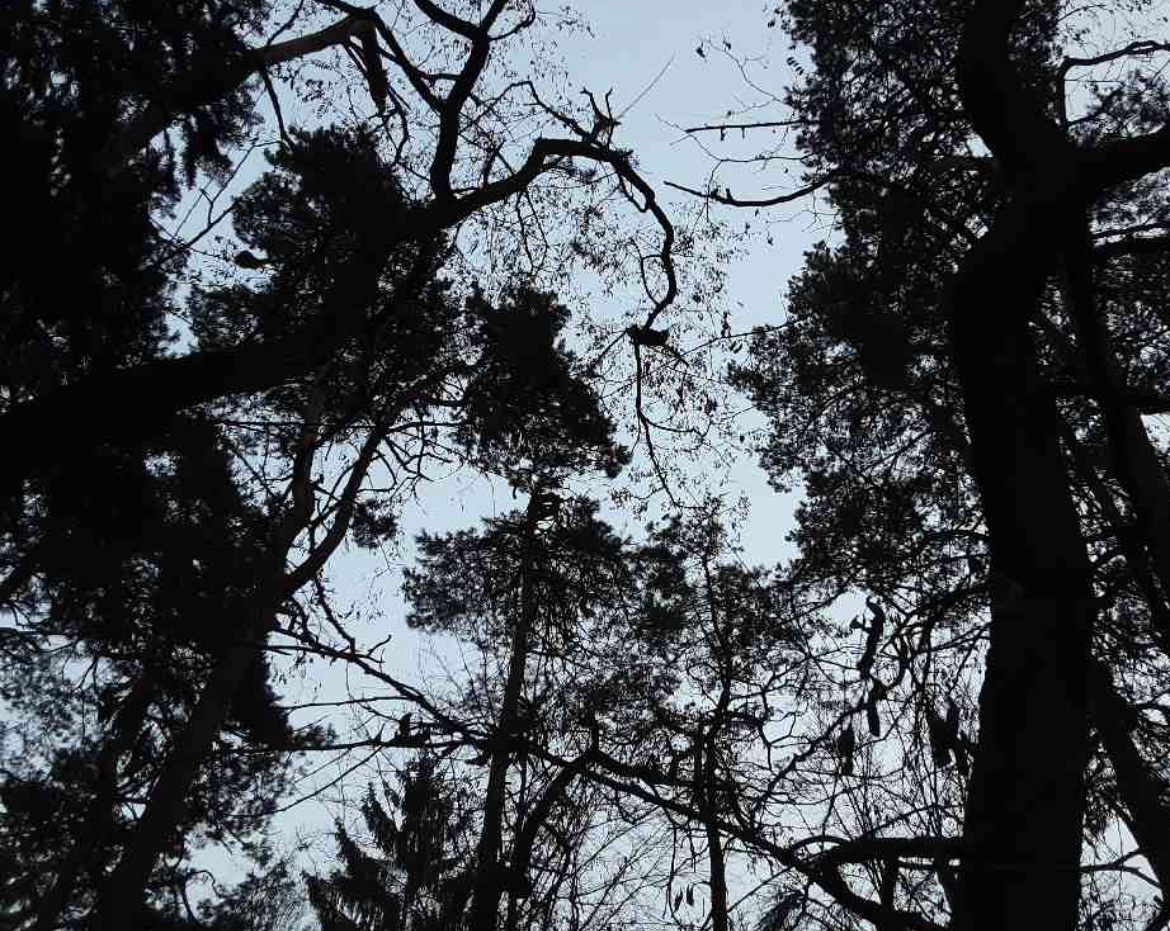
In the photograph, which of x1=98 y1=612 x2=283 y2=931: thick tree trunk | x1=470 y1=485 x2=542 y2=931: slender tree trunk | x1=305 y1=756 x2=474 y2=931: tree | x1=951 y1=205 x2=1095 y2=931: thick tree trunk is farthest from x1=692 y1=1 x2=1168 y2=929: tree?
x1=98 y1=612 x2=283 y2=931: thick tree trunk

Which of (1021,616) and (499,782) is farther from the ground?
(499,782)

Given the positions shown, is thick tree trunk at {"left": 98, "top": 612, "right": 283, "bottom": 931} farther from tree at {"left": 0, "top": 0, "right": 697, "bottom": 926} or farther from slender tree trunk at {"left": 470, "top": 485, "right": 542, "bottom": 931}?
slender tree trunk at {"left": 470, "top": 485, "right": 542, "bottom": 931}

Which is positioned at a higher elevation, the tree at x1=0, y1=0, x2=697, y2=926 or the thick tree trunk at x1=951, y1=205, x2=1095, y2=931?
the tree at x1=0, y1=0, x2=697, y2=926

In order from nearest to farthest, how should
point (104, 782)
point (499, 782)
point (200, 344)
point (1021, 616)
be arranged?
point (1021, 616) < point (499, 782) < point (104, 782) < point (200, 344)

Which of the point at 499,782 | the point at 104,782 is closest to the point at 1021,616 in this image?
the point at 499,782

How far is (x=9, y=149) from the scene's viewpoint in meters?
3.73

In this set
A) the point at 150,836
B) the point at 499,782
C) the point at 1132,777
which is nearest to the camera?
the point at 1132,777

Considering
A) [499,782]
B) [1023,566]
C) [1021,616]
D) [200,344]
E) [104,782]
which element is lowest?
[1021,616]

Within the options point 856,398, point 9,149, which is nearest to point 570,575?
point 856,398

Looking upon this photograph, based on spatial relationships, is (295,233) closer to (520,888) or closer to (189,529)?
(189,529)

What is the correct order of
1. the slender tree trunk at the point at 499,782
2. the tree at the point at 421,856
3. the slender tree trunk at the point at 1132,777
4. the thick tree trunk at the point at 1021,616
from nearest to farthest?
the thick tree trunk at the point at 1021,616 < the slender tree trunk at the point at 499,782 < the slender tree trunk at the point at 1132,777 < the tree at the point at 421,856

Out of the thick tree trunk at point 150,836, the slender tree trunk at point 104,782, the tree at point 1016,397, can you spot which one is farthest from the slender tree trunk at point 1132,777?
the thick tree trunk at point 150,836

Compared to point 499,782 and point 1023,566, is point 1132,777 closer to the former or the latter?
point 1023,566

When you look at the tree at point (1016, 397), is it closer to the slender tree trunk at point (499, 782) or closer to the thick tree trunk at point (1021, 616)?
the thick tree trunk at point (1021, 616)
